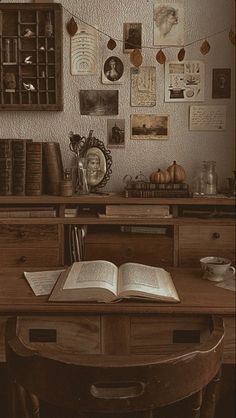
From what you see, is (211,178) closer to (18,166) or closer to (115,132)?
(115,132)

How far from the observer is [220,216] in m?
2.25

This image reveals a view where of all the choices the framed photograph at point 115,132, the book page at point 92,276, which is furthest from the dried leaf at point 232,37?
the book page at point 92,276

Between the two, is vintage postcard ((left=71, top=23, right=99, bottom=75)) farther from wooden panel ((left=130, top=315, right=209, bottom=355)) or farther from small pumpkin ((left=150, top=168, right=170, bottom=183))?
wooden panel ((left=130, top=315, right=209, bottom=355))

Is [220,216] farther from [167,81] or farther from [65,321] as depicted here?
[65,321]

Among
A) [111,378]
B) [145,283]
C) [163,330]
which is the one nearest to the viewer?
[111,378]

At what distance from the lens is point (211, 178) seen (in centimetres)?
242

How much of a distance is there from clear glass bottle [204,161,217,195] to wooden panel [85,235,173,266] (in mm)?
345

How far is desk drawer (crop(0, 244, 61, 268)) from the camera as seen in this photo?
2.20 meters

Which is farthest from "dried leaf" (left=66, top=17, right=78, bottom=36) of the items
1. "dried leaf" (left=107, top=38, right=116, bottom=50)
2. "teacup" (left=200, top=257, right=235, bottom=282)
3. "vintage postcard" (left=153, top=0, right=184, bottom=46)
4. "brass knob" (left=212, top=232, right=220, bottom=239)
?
"teacup" (left=200, top=257, right=235, bottom=282)

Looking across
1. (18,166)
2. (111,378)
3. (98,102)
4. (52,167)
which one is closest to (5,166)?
(18,166)

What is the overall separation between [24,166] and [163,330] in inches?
40.6

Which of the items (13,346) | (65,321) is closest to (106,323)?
(65,321)

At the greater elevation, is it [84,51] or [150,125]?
[84,51]

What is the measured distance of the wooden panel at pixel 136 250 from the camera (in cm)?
221
